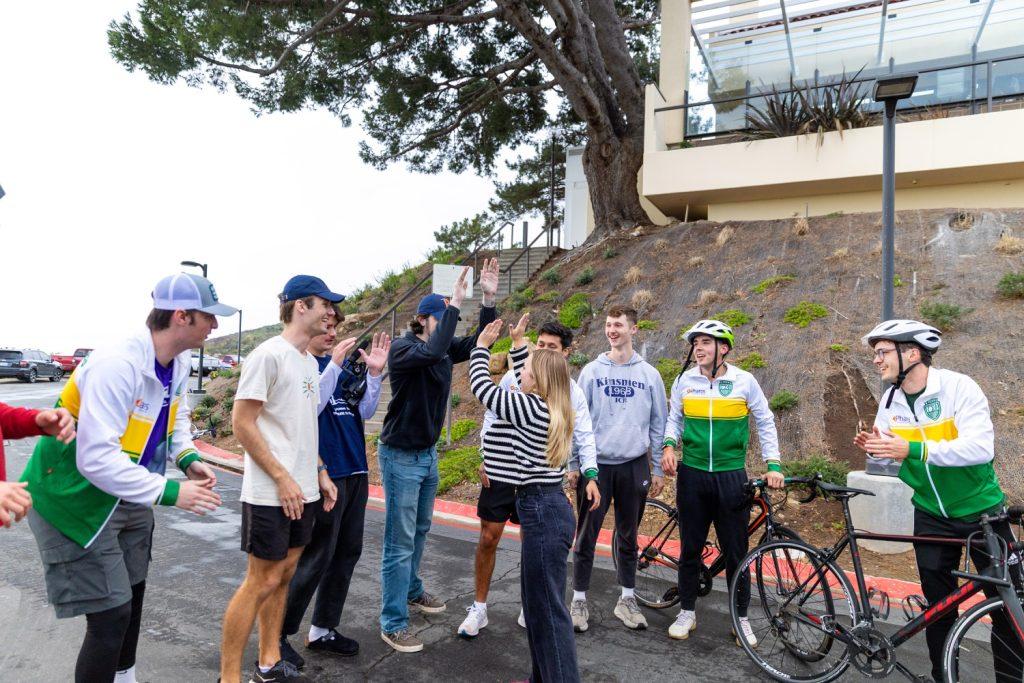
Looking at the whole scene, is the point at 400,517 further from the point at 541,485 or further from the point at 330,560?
the point at 541,485

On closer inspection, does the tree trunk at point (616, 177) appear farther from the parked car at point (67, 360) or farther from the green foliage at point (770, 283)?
the parked car at point (67, 360)

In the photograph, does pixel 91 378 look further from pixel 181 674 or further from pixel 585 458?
pixel 585 458

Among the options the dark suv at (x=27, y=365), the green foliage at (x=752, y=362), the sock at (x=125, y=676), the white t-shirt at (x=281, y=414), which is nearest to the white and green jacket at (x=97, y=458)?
the white t-shirt at (x=281, y=414)

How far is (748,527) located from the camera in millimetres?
4336

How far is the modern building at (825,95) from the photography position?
1327cm

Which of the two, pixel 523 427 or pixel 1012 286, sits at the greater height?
pixel 1012 286

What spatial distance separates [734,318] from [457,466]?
17.7 feet

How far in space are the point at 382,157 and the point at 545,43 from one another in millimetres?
7009

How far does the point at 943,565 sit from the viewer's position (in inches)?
131

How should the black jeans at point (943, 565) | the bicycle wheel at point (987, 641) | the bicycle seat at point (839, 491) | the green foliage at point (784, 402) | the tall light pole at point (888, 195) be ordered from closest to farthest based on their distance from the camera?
the bicycle wheel at point (987, 641) → the black jeans at point (943, 565) → the bicycle seat at point (839, 491) → the tall light pole at point (888, 195) → the green foliage at point (784, 402)

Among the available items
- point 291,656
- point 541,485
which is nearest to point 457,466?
point 291,656

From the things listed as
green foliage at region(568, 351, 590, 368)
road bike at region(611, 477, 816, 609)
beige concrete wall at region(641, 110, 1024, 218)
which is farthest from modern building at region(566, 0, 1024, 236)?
road bike at region(611, 477, 816, 609)

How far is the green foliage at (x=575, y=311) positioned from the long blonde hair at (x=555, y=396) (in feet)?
30.3

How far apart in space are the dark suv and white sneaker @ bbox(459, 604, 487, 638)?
3135 centimetres
